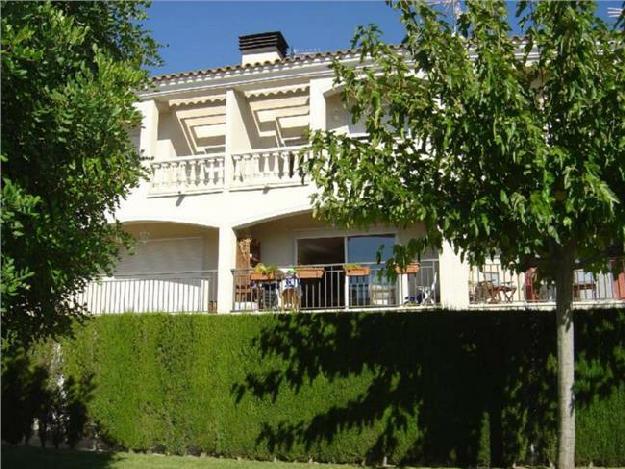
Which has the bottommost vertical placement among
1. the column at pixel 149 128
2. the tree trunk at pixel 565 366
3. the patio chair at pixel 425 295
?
the tree trunk at pixel 565 366

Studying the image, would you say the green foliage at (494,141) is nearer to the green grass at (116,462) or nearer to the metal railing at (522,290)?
the green grass at (116,462)

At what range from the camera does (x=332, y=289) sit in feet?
50.0

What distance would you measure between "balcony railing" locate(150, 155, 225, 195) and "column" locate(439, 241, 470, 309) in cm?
600

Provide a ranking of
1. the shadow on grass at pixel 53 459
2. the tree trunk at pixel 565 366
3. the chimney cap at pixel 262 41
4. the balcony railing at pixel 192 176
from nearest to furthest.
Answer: the tree trunk at pixel 565 366
the shadow on grass at pixel 53 459
the balcony railing at pixel 192 176
the chimney cap at pixel 262 41

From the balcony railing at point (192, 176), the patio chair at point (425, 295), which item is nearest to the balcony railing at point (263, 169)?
the balcony railing at point (192, 176)

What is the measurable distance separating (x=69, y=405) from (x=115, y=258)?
637 cm

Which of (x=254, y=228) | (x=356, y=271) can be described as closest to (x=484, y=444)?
(x=356, y=271)

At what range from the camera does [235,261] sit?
15820 millimetres

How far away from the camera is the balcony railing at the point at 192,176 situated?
16.3 m

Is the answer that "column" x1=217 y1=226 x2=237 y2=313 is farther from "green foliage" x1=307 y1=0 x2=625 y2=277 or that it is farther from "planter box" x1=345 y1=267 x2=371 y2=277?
"green foliage" x1=307 y1=0 x2=625 y2=277

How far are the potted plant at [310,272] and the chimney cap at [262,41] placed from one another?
8.41 m

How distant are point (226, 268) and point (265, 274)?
51.3 inches

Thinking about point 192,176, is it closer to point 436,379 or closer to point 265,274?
point 265,274

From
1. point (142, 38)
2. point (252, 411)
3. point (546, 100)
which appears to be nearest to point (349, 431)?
point (252, 411)
